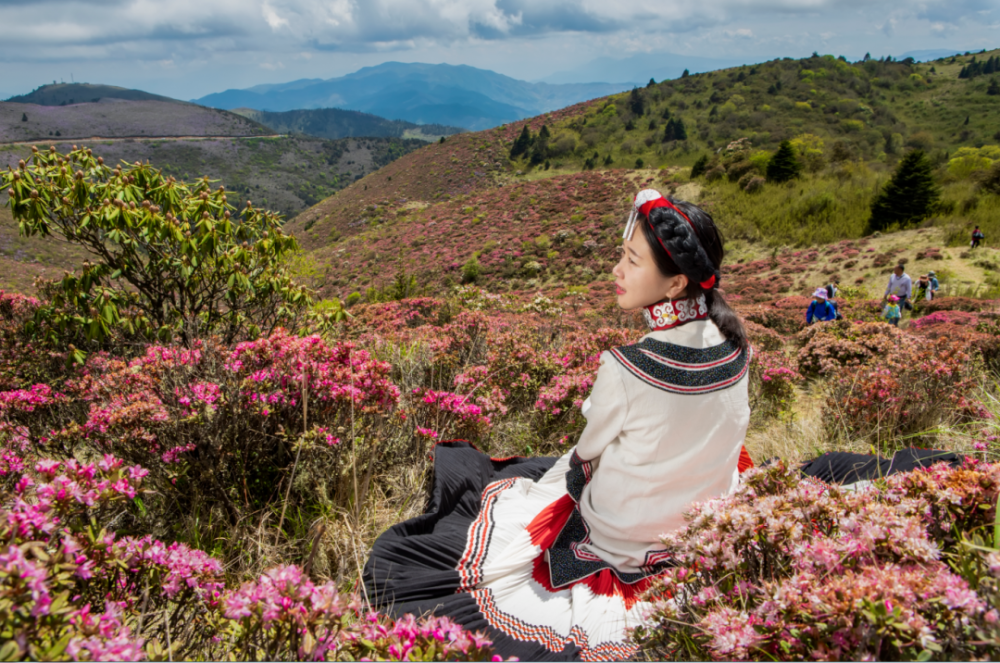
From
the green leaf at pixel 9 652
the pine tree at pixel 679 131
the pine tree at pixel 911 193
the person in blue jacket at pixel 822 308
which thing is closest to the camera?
the green leaf at pixel 9 652

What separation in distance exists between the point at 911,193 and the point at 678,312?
1972 cm

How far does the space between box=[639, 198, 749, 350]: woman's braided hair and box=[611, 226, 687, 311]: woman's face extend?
2 cm

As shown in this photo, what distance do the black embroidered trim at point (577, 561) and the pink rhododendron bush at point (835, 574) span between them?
52cm

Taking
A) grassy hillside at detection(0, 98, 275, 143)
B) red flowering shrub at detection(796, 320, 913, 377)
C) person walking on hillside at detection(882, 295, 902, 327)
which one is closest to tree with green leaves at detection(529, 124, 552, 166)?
person walking on hillside at detection(882, 295, 902, 327)

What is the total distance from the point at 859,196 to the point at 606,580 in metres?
22.0

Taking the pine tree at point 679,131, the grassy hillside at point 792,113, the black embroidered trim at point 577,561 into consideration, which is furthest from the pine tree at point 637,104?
the black embroidered trim at point 577,561

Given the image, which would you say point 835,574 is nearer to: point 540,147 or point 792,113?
point 540,147

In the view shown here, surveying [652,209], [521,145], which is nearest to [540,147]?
[521,145]

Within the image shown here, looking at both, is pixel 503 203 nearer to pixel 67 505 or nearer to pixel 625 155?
pixel 625 155

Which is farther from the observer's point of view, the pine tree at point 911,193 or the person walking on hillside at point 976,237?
the pine tree at point 911,193

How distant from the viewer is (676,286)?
1702 millimetres

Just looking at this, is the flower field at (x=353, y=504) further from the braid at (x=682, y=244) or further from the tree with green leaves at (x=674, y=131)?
the tree with green leaves at (x=674, y=131)

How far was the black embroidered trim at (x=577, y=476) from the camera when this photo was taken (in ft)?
6.29

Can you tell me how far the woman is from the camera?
1593 millimetres
